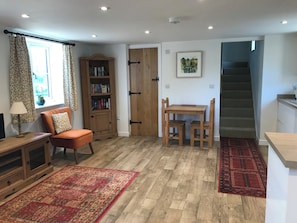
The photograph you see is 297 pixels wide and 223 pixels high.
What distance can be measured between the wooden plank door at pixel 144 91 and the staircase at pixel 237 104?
175cm

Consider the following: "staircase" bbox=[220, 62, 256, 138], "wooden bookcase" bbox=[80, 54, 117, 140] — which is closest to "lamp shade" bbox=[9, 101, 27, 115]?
"wooden bookcase" bbox=[80, 54, 117, 140]

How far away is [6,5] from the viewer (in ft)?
7.95

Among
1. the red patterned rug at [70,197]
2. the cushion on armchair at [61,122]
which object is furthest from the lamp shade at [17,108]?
the red patterned rug at [70,197]

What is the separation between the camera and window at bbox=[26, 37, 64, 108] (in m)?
4.28

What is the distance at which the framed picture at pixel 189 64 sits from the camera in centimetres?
516

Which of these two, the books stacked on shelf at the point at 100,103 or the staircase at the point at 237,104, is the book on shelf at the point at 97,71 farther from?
the staircase at the point at 237,104

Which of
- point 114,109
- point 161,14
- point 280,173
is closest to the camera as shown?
point 280,173

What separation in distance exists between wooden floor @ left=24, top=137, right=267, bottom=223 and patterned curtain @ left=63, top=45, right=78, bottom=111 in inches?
39.6

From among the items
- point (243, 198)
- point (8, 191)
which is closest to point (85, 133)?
point (8, 191)

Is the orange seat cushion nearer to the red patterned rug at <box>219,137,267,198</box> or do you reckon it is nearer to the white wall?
the red patterned rug at <box>219,137,267,198</box>

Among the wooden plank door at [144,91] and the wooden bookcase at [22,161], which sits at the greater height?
the wooden plank door at [144,91]

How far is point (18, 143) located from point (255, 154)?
3855mm

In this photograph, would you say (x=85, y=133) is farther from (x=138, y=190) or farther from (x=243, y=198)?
(x=243, y=198)

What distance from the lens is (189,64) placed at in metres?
5.23
